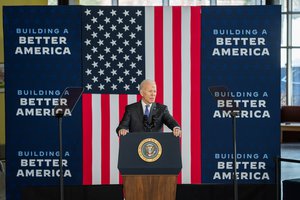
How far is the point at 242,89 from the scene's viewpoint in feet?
21.4

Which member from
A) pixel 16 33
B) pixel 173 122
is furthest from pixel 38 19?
pixel 173 122

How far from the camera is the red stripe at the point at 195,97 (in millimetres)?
6496

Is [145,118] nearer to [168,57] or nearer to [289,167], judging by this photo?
[168,57]

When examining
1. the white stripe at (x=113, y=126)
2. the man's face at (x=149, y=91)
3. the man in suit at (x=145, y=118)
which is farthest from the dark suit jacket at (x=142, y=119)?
the white stripe at (x=113, y=126)

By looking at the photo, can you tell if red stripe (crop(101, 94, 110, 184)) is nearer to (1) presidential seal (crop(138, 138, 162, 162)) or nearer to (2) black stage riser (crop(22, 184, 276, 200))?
(2) black stage riser (crop(22, 184, 276, 200))

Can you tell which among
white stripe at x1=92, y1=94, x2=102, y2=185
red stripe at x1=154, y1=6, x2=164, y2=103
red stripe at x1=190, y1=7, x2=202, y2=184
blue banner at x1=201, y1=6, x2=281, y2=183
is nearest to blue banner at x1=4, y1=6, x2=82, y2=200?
white stripe at x1=92, y1=94, x2=102, y2=185

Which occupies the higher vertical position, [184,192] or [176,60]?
[176,60]

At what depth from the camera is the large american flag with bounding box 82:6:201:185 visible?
6465 mm

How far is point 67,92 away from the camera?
5.77 metres

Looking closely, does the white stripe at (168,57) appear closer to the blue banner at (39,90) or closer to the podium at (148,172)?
the blue banner at (39,90)

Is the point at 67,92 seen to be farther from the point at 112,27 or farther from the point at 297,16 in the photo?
the point at 297,16

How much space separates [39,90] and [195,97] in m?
1.63

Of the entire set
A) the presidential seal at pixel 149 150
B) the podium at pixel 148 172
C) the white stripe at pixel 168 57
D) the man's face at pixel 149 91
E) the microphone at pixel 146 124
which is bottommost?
the podium at pixel 148 172

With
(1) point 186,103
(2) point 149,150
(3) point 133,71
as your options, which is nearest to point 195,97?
(1) point 186,103
